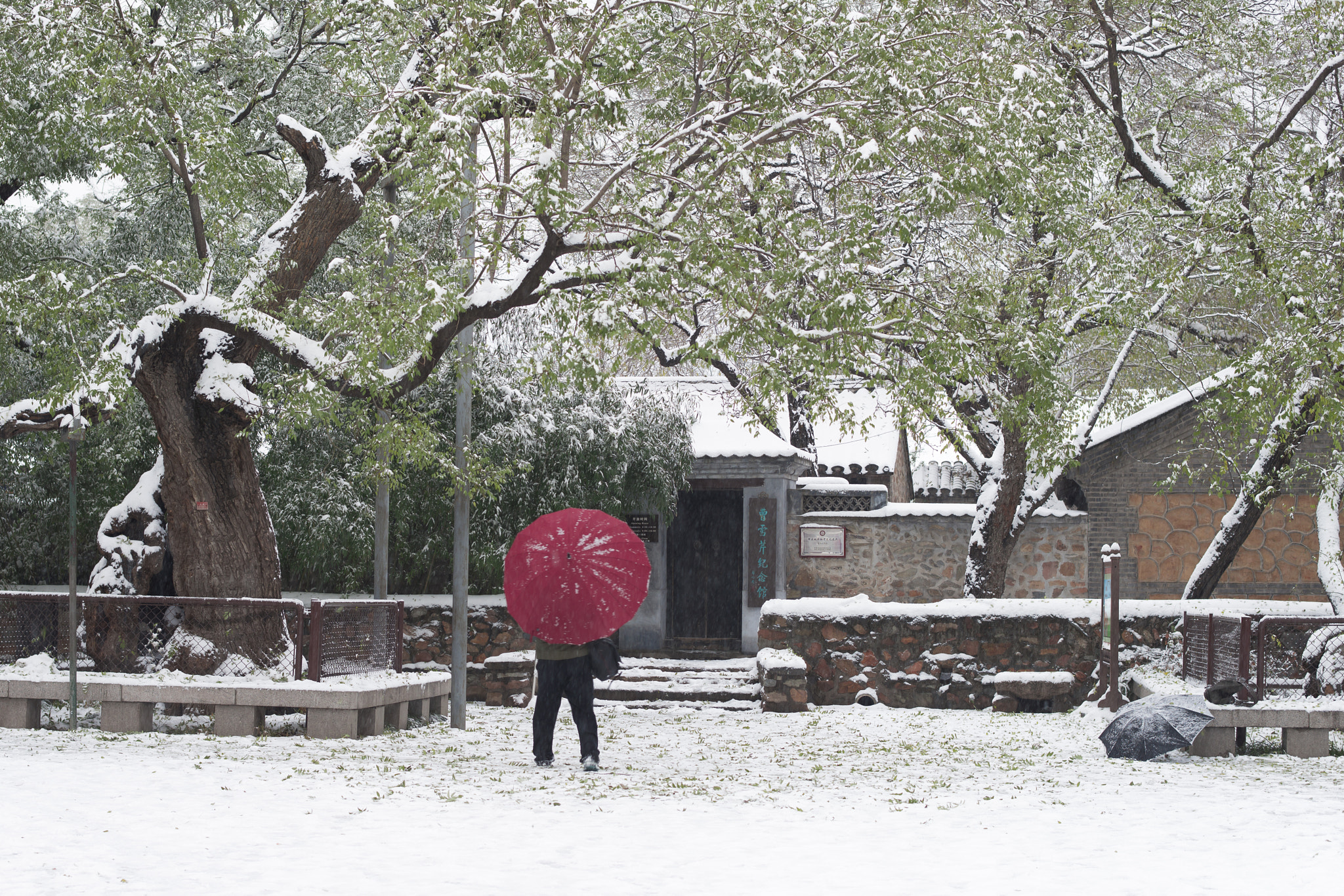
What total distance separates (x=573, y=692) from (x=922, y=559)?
34.1ft

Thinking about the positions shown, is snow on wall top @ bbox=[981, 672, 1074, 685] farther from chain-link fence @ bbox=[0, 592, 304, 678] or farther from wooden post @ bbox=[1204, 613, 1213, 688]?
chain-link fence @ bbox=[0, 592, 304, 678]

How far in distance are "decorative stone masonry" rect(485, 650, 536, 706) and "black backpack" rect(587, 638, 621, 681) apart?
5.45 metres

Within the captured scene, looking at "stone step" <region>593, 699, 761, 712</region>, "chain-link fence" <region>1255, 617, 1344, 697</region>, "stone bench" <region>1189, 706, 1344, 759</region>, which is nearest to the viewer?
"stone bench" <region>1189, 706, 1344, 759</region>

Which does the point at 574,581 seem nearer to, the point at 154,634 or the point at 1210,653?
the point at 154,634

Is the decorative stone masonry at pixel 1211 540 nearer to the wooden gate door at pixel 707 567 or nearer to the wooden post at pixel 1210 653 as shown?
the wooden gate door at pixel 707 567

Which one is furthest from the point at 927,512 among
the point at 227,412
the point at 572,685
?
the point at 227,412

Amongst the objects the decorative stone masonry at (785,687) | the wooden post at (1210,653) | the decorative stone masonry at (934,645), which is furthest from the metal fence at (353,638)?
the wooden post at (1210,653)

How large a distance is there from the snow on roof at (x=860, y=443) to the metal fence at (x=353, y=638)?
9.43 metres

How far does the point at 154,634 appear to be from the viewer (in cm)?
1130

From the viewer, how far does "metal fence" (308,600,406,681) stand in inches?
423

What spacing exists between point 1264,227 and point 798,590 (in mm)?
8241

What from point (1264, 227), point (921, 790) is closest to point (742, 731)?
point (921, 790)

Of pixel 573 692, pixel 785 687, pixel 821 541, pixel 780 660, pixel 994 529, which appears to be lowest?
pixel 785 687

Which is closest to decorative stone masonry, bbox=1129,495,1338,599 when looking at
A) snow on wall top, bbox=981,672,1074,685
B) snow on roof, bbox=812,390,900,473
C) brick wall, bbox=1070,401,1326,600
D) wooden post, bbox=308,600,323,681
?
brick wall, bbox=1070,401,1326,600
